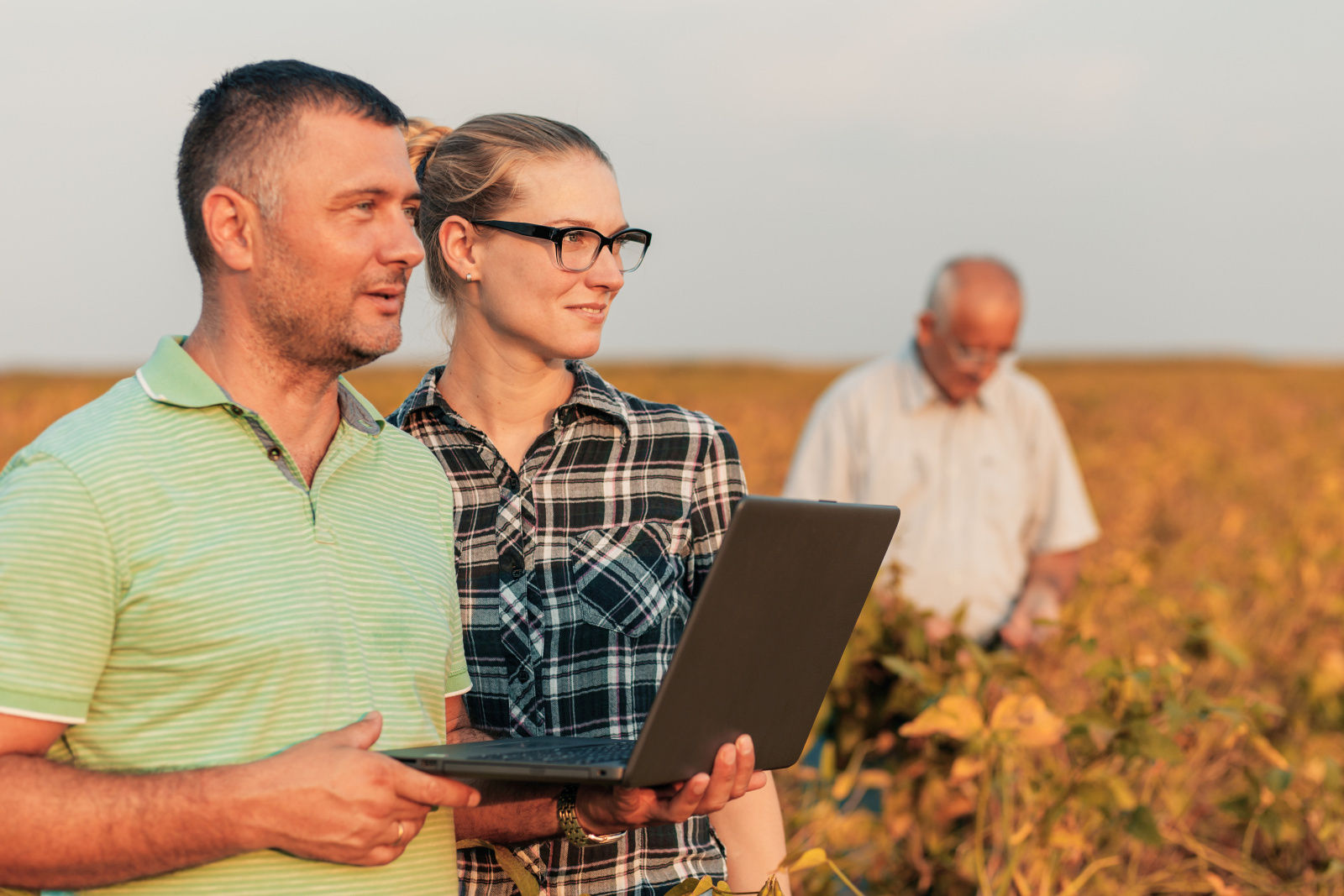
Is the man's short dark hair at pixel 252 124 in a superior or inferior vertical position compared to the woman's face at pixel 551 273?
superior

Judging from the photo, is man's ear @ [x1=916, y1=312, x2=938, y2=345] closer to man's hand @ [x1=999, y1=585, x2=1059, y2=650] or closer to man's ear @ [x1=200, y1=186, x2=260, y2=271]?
man's hand @ [x1=999, y1=585, x2=1059, y2=650]

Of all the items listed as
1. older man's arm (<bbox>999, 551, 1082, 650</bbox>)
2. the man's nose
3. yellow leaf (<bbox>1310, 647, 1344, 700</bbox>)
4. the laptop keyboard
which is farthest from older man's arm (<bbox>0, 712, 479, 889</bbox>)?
yellow leaf (<bbox>1310, 647, 1344, 700</bbox>)

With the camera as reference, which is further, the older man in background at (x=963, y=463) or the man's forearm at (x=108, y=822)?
the older man in background at (x=963, y=463)

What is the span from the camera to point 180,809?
1.36 meters

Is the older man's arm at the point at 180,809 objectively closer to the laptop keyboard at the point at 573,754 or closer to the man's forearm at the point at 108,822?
the man's forearm at the point at 108,822

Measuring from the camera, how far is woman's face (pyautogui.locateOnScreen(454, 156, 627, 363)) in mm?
2078

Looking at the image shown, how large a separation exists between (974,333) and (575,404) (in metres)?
2.14

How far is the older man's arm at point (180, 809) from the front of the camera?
1.34 metres

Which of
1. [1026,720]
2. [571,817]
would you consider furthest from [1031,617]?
[571,817]

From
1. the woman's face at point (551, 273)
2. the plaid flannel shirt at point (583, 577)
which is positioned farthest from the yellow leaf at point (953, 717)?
→ the woman's face at point (551, 273)

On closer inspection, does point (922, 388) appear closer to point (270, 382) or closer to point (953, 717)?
point (953, 717)

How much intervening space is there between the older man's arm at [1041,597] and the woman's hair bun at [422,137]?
7.33ft

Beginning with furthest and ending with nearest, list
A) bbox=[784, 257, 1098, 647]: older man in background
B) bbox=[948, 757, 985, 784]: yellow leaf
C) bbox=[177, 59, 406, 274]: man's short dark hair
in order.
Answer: bbox=[784, 257, 1098, 647]: older man in background → bbox=[948, 757, 985, 784]: yellow leaf → bbox=[177, 59, 406, 274]: man's short dark hair

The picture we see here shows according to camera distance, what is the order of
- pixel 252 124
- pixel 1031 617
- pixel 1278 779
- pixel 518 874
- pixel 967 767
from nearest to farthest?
pixel 252 124 < pixel 518 874 < pixel 1278 779 < pixel 967 767 < pixel 1031 617
